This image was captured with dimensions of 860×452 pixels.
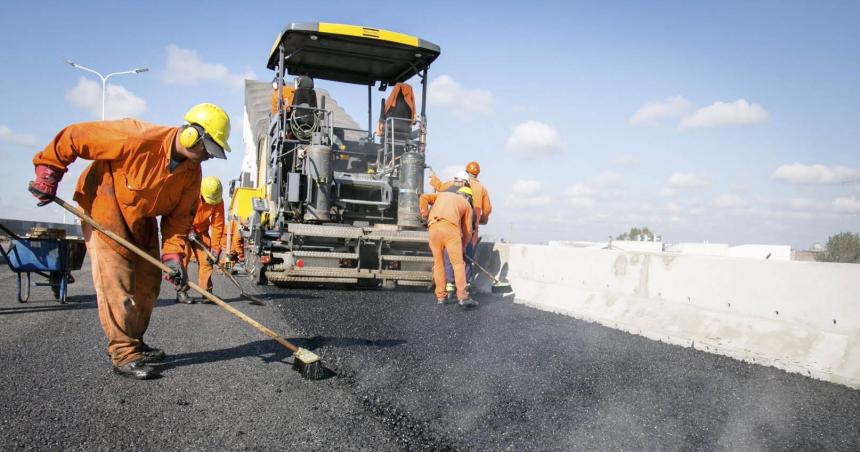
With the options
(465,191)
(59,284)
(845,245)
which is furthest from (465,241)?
(845,245)

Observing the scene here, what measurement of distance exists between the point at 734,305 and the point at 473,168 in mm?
4502

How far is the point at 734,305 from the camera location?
410 centimetres

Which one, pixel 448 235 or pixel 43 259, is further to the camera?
pixel 448 235

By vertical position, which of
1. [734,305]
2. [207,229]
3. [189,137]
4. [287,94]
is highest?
[287,94]

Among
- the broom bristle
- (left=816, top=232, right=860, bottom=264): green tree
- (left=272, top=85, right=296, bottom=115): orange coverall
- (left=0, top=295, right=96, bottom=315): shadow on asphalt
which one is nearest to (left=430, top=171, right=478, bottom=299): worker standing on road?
(left=272, top=85, right=296, bottom=115): orange coverall

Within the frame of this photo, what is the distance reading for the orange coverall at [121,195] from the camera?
130 inches

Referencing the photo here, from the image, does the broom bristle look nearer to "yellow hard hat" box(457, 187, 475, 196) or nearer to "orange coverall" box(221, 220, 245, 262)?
"yellow hard hat" box(457, 187, 475, 196)

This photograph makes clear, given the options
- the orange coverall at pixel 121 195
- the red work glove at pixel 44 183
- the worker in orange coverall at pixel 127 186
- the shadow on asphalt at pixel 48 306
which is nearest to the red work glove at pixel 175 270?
the worker in orange coverall at pixel 127 186

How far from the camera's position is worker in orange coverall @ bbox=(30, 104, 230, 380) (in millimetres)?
3283

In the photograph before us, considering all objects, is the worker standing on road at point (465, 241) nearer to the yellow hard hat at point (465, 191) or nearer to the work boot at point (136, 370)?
the yellow hard hat at point (465, 191)

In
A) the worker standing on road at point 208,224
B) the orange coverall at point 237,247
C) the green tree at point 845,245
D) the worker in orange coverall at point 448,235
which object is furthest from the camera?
the green tree at point 845,245

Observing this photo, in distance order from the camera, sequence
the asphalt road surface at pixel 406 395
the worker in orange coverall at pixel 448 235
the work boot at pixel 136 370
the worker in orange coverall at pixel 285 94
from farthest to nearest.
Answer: the worker in orange coverall at pixel 285 94 → the worker in orange coverall at pixel 448 235 → the work boot at pixel 136 370 → the asphalt road surface at pixel 406 395

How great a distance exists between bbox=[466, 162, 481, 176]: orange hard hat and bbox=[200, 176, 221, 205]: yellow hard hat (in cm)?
330

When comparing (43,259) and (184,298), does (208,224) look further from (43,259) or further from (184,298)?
(43,259)
